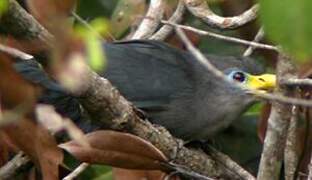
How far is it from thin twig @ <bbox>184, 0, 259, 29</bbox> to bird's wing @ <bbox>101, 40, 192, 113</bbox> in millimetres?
323

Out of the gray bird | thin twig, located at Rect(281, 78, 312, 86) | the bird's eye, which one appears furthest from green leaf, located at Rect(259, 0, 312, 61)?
the bird's eye

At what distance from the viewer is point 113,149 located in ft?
6.48

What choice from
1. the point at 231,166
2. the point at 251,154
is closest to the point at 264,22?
the point at 231,166

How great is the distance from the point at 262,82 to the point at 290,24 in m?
2.03

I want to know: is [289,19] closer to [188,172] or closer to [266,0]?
[266,0]

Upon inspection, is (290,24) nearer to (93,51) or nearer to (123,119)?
(93,51)

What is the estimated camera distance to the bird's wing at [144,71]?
2.76 metres

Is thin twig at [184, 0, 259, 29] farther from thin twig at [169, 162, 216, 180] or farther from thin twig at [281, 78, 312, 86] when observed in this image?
thin twig at [281, 78, 312, 86]

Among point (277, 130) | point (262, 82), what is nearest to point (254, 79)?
point (262, 82)

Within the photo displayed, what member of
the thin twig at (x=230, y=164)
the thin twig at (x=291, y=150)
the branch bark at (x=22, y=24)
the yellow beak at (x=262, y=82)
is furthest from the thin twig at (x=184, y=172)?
the branch bark at (x=22, y=24)

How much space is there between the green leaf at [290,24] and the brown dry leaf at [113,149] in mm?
1181

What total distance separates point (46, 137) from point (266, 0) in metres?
1.37

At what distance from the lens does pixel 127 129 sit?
2127mm

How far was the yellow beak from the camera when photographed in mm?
2722
